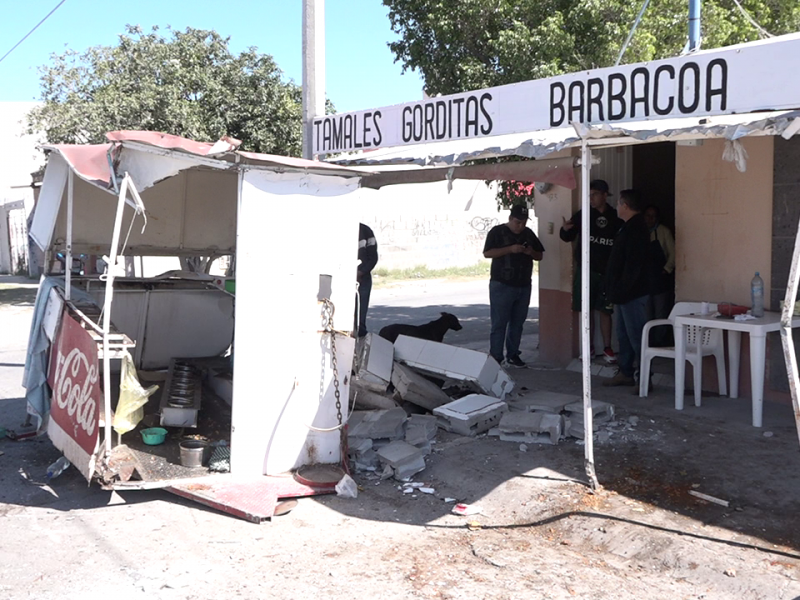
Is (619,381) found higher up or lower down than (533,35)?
lower down

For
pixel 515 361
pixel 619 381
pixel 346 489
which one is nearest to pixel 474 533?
pixel 346 489

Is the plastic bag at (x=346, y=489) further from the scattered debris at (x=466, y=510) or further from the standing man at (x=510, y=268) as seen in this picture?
the standing man at (x=510, y=268)

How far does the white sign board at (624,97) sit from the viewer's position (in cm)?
481

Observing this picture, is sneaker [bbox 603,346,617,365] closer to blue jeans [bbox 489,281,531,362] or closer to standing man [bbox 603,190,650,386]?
standing man [bbox 603,190,650,386]

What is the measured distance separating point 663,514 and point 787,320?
1.69 metres

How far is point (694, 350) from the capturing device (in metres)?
7.47

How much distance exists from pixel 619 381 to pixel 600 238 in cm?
162

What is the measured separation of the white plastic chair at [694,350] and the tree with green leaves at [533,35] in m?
4.44

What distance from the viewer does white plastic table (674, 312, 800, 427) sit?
6.66 m

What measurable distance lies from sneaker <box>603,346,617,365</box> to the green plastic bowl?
4952 millimetres

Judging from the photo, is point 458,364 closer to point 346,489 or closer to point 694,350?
point 694,350

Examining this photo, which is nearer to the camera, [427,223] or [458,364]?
[458,364]

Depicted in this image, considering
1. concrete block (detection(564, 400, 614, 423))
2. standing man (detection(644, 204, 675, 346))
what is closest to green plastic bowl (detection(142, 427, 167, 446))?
concrete block (detection(564, 400, 614, 423))

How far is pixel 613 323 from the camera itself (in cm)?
952
